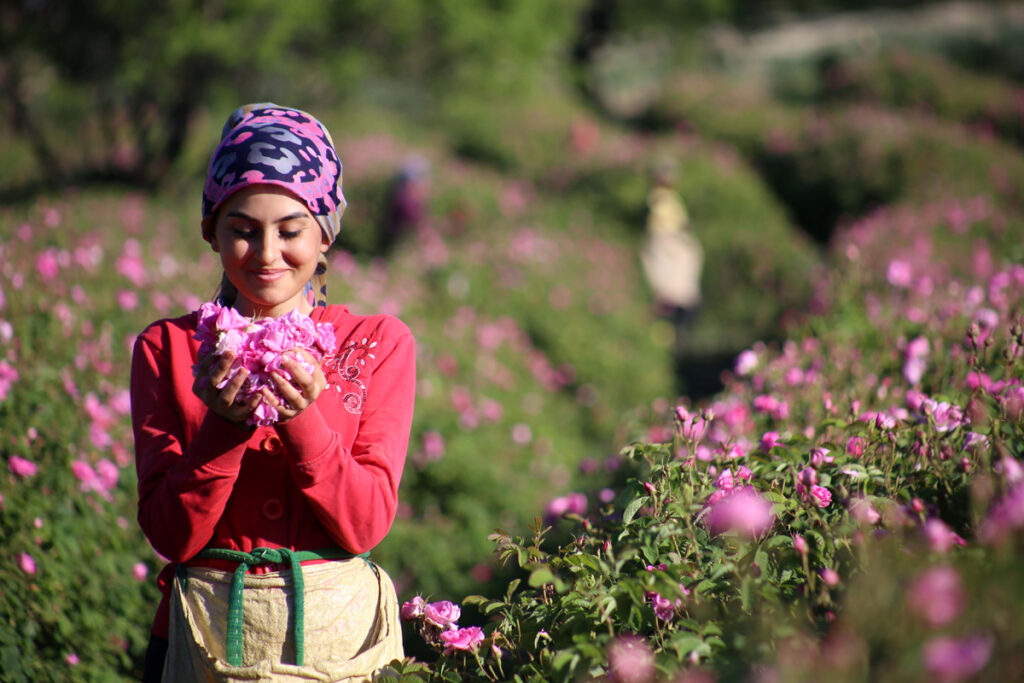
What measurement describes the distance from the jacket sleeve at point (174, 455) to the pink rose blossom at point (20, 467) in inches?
62.6

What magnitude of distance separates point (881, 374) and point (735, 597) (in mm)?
2426

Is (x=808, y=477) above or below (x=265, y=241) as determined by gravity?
below

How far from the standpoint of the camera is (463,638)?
166 centimetres

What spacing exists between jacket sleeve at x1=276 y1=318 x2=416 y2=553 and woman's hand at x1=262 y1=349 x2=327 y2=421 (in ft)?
0.14

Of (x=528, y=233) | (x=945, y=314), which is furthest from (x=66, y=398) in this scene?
(x=528, y=233)

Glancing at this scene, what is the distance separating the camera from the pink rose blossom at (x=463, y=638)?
1.66 m

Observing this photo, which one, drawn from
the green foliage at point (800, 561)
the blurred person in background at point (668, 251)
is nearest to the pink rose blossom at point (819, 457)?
the green foliage at point (800, 561)

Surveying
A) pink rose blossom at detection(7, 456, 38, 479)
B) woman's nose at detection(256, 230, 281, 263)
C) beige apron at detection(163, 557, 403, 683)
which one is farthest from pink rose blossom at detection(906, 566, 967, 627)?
pink rose blossom at detection(7, 456, 38, 479)

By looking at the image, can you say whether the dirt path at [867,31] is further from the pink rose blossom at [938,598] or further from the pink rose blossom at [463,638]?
the pink rose blossom at [938,598]

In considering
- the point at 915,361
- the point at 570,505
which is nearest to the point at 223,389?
the point at 570,505

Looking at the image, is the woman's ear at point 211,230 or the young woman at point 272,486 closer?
the young woman at point 272,486

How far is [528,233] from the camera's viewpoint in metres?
9.48

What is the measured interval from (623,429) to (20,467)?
2.55 metres

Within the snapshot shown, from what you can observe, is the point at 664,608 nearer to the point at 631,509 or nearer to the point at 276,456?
the point at 631,509
